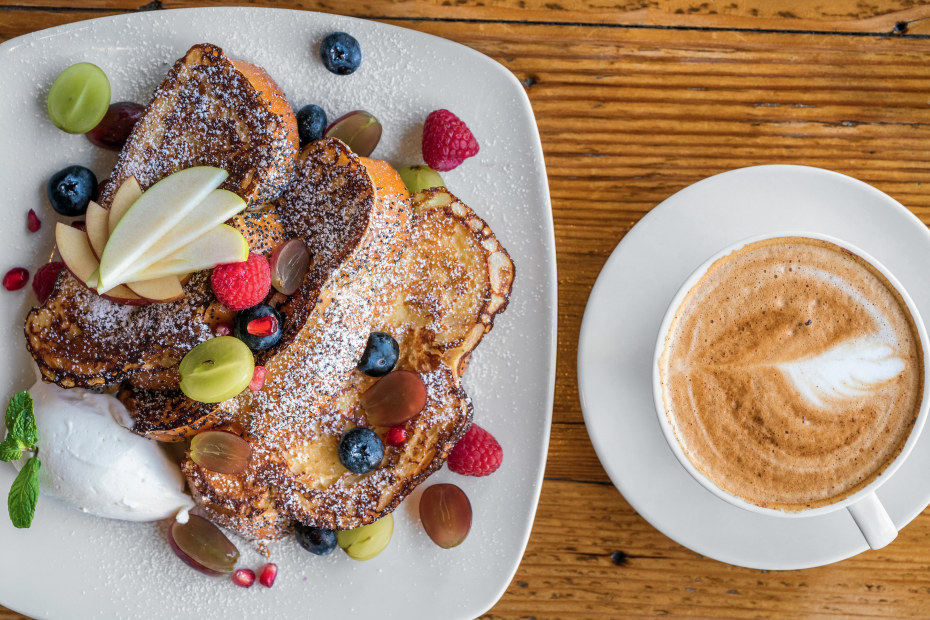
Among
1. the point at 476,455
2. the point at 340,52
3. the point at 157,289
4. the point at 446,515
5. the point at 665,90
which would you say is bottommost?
the point at 446,515

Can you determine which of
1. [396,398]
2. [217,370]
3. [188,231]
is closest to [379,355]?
[396,398]

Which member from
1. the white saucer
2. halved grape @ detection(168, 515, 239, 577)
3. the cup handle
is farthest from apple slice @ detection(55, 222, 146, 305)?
the cup handle

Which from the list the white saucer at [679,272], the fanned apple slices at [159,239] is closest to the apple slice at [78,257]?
the fanned apple slices at [159,239]

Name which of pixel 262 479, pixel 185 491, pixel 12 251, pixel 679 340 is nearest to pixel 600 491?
pixel 679 340

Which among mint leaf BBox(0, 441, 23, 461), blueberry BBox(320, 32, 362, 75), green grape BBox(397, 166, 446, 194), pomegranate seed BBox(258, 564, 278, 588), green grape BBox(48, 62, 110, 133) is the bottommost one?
pomegranate seed BBox(258, 564, 278, 588)

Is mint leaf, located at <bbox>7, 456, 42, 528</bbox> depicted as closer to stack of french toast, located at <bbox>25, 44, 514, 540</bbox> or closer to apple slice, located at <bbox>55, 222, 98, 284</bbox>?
stack of french toast, located at <bbox>25, 44, 514, 540</bbox>

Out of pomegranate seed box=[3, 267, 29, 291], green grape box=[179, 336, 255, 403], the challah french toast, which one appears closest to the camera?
green grape box=[179, 336, 255, 403]

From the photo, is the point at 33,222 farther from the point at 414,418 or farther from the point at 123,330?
the point at 414,418
